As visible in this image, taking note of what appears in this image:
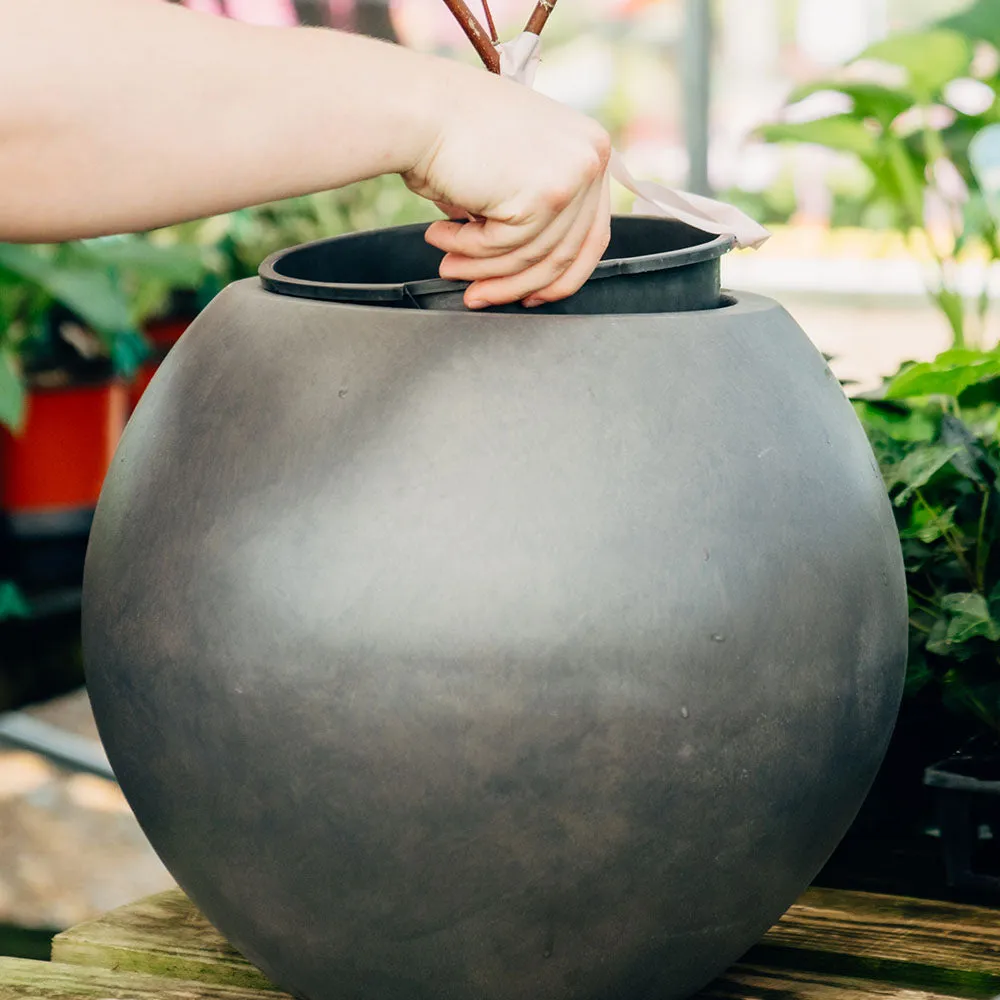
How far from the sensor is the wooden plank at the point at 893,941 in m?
0.99

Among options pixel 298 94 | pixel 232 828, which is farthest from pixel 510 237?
pixel 232 828

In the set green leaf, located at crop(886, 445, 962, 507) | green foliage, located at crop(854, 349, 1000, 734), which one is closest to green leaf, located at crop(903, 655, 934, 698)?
green foliage, located at crop(854, 349, 1000, 734)

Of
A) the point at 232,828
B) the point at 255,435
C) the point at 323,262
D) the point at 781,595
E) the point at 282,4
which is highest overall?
the point at 282,4

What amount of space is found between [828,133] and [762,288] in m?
2.68

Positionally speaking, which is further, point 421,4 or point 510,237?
point 421,4

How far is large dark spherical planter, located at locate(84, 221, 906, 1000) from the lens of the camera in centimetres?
75

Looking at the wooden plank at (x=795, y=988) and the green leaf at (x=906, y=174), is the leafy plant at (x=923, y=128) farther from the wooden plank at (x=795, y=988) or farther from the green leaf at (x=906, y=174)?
the wooden plank at (x=795, y=988)

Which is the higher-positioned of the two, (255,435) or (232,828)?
(255,435)

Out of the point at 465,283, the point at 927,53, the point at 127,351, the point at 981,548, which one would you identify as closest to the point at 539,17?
the point at 465,283

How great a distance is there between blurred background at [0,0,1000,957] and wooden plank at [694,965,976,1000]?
18cm

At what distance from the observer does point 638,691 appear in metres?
0.75

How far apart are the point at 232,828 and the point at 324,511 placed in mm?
192

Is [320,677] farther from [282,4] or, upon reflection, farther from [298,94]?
[282,4]

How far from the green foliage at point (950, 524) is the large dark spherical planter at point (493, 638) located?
0.97 feet
